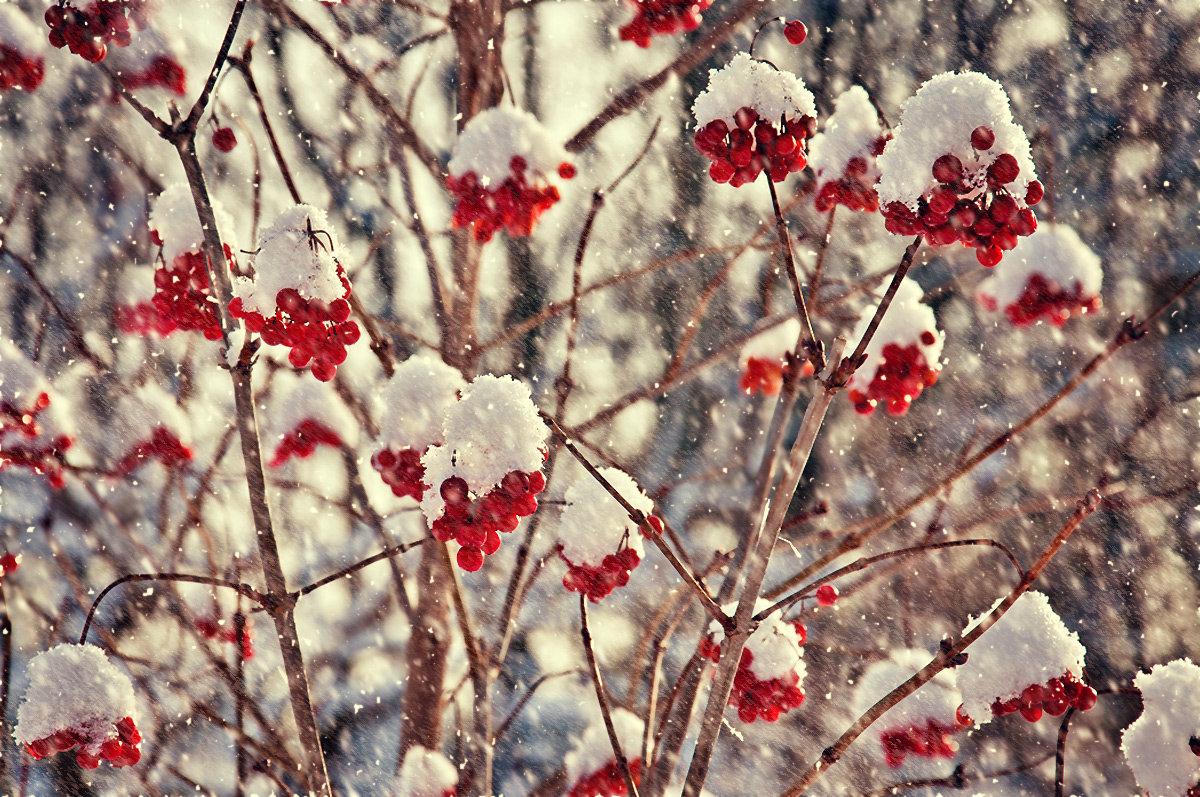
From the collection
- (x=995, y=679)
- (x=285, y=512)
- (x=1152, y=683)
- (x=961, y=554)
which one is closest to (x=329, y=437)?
(x=285, y=512)

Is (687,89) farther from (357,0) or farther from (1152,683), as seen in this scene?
(1152,683)

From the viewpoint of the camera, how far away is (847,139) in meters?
1.33

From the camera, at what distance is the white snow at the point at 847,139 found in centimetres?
131

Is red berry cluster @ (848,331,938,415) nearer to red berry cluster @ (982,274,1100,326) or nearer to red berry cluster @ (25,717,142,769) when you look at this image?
red berry cluster @ (982,274,1100,326)

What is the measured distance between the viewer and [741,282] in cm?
300

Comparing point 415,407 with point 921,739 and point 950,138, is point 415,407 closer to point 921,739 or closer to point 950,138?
point 950,138


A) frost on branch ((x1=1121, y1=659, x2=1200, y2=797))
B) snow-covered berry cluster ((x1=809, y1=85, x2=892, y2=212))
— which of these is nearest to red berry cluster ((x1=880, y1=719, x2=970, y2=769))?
frost on branch ((x1=1121, y1=659, x2=1200, y2=797))

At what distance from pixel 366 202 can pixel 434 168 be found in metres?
0.97

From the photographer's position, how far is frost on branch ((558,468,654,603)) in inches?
51.9

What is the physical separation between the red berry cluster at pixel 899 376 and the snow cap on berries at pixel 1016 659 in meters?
0.47

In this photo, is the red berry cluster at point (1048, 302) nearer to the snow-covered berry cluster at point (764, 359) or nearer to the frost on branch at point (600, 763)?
the snow-covered berry cluster at point (764, 359)

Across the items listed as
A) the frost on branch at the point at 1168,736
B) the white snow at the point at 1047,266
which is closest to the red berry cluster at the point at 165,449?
the white snow at the point at 1047,266

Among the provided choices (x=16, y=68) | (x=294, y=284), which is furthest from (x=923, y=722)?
(x=16, y=68)

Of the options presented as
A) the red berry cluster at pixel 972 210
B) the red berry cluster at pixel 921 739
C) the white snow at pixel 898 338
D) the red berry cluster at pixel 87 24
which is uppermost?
the red berry cluster at pixel 87 24
